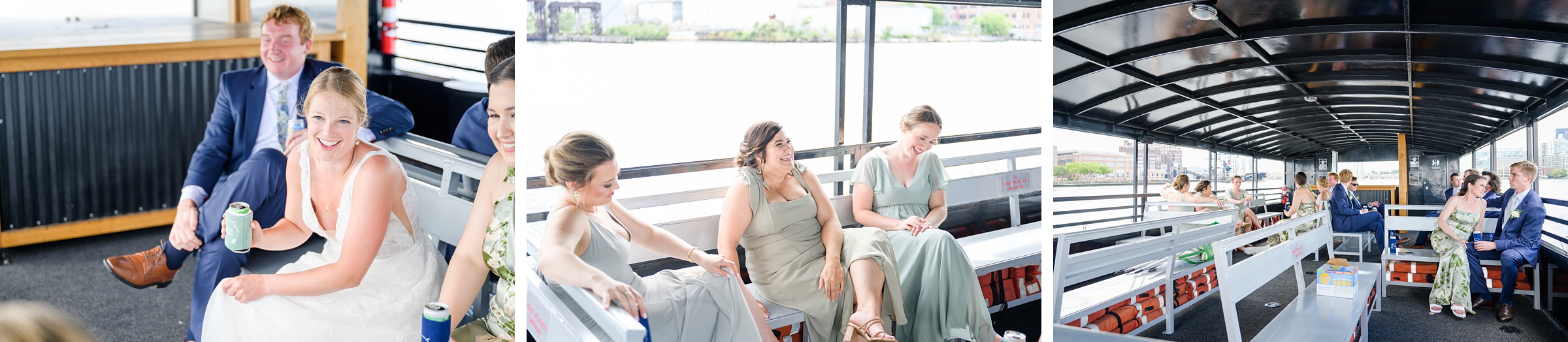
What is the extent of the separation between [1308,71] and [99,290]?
403 centimetres

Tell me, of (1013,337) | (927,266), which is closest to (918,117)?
(927,266)

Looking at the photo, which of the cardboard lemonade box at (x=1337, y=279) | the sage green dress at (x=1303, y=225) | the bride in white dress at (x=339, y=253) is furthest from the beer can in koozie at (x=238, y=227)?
the cardboard lemonade box at (x=1337, y=279)

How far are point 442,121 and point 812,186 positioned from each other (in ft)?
3.16

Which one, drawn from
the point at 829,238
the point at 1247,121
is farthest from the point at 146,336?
the point at 1247,121

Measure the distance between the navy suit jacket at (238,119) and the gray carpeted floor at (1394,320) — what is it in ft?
6.45

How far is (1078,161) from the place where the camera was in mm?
1929

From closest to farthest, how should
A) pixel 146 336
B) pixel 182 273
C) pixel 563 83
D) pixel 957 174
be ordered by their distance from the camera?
pixel 563 83 → pixel 957 174 → pixel 146 336 → pixel 182 273

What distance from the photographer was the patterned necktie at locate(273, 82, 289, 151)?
1979 mm

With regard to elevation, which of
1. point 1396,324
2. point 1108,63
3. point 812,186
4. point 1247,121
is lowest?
point 1396,324

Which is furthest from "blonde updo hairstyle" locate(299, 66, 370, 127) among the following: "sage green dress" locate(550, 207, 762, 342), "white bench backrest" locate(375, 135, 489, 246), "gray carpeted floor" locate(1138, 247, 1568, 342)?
"gray carpeted floor" locate(1138, 247, 1568, 342)

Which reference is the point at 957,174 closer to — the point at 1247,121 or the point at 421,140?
the point at 1247,121

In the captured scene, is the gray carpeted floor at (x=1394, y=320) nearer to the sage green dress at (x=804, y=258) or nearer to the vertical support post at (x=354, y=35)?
the sage green dress at (x=804, y=258)

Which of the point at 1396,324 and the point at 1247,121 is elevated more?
the point at 1247,121

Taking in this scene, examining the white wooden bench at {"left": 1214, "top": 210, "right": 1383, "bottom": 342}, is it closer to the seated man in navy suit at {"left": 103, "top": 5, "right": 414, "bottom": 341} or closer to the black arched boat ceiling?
the black arched boat ceiling
